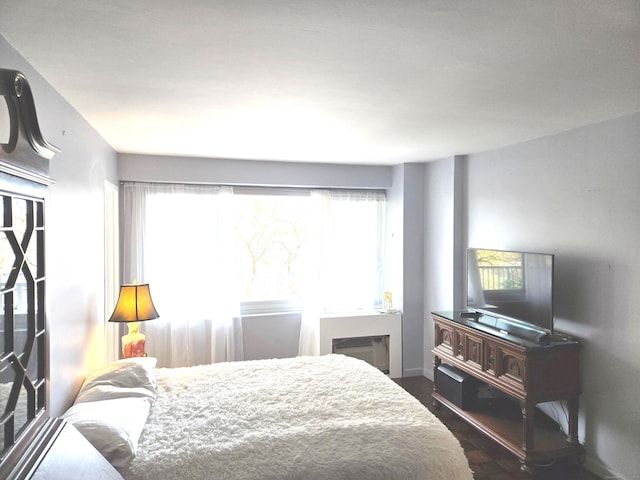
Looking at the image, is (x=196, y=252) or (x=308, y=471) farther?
(x=196, y=252)

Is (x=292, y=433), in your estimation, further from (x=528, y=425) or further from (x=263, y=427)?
(x=528, y=425)

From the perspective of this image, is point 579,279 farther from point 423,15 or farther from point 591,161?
point 423,15

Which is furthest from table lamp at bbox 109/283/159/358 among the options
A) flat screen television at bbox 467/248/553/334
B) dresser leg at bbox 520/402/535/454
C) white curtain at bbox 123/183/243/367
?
dresser leg at bbox 520/402/535/454

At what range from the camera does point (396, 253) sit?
502 cm

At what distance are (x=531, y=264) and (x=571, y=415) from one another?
1.10 metres

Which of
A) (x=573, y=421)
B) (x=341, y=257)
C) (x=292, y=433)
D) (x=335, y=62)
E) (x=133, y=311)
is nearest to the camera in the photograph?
(x=335, y=62)

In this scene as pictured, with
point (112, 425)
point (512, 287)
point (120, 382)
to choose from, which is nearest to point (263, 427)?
point (112, 425)

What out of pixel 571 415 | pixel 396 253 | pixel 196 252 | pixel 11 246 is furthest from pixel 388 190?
pixel 11 246

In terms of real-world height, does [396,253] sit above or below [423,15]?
below

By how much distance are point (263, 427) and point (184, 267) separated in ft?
8.58

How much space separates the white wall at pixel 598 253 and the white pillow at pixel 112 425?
296 centimetres

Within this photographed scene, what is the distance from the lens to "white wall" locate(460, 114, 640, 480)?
274 cm

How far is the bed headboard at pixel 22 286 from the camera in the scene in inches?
43.0

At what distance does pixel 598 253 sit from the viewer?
2947 millimetres
